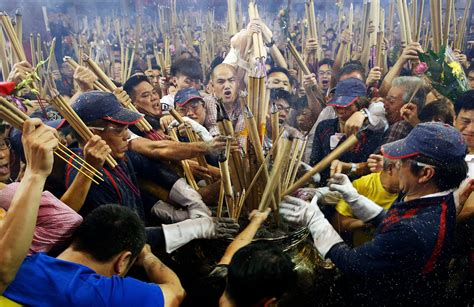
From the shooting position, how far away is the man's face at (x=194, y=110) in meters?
2.45

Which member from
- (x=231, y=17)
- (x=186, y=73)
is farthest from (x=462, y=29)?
(x=186, y=73)

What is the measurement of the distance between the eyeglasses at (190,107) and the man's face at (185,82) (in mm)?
100

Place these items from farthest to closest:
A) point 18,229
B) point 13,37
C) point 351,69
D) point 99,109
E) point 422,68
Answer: point 351,69, point 422,68, point 13,37, point 99,109, point 18,229

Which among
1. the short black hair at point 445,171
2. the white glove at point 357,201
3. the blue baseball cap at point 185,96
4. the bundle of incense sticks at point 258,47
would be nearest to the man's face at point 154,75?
the blue baseball cap at point 185,96

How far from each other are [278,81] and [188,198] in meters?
0.84

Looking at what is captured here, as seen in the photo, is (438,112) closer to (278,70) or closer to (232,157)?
(278,70)

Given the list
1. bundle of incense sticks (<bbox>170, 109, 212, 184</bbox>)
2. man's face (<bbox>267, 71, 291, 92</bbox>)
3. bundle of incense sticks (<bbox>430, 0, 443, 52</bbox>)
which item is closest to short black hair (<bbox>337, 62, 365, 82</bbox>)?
man's face (<bbox>267, 71, 291, 92</bbox>)

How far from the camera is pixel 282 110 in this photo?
248 cm

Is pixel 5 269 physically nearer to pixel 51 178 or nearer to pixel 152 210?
pixel 51 178

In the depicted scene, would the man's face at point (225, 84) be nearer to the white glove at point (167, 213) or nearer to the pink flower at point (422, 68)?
the white glove at point (167, 213)

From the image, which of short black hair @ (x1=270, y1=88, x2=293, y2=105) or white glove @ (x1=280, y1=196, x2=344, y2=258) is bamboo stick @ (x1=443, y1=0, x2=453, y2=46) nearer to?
short black hair @ (x1=270, y1=88, x2=293, y2=105)

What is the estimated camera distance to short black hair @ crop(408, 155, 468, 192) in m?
2.08

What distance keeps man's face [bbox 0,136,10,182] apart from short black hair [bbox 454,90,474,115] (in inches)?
91.5

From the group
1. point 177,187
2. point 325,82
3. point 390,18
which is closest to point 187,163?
point 177,187
